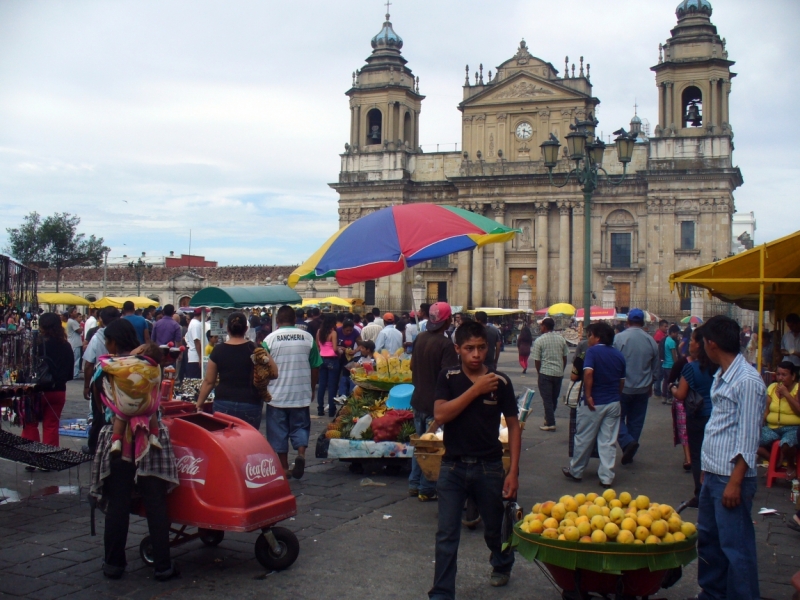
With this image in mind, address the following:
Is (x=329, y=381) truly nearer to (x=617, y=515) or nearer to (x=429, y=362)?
(x=429, y=362)

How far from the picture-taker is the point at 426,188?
49781mm

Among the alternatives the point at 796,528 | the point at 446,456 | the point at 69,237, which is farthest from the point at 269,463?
the point at 69,237

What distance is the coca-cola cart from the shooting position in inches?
205

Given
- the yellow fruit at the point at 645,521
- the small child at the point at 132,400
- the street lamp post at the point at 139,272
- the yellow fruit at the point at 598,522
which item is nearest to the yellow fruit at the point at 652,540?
the yellow fruit at the point at 645,521

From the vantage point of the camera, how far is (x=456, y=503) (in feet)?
15.4

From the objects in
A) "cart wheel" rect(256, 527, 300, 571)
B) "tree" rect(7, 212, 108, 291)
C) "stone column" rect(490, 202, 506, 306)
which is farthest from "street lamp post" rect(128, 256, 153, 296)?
"cart wheel" rect(256, 527, 300, 571)

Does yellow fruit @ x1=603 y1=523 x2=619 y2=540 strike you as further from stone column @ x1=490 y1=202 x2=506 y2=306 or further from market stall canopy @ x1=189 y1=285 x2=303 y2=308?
stone column @ x1=490 y1=202 x2=506 y2=306

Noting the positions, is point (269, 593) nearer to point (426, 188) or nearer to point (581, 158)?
point (581, 158)

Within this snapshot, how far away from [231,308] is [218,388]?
9482mm

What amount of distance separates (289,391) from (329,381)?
5458mm

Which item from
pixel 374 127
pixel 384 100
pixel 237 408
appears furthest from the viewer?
pixel 374 127

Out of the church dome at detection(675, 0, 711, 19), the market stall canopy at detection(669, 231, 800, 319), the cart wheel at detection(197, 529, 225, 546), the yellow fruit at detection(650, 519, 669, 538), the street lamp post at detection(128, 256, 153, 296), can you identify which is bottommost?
the cart wheel at detection(197, 529, 225, 546)

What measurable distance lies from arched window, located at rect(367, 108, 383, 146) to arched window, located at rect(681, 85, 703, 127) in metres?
18.3

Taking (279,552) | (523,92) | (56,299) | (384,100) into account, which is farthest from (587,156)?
(384,100)
